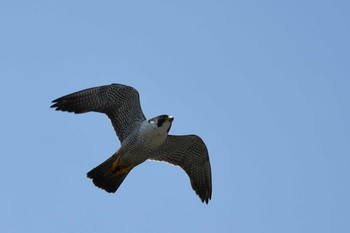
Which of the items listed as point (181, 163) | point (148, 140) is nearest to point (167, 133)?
point (148, 140)

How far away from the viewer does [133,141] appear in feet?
55.5

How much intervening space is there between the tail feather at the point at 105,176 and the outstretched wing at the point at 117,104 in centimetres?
69

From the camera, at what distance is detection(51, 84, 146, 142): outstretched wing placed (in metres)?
17.4

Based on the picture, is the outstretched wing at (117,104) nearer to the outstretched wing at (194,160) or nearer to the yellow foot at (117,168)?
the yellow foot at (117,168)

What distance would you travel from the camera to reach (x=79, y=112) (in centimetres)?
1727

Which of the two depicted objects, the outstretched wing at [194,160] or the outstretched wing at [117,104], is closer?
the outstretched wing at [117,104]

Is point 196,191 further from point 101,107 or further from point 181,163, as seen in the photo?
point 101,107

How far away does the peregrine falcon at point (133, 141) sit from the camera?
16.9 m

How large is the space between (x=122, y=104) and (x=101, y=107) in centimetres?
50

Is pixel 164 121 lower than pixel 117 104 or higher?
lower

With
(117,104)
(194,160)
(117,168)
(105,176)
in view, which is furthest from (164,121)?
(194,160)

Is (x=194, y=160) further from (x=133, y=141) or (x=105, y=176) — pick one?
Answer: (x=105, y=176)

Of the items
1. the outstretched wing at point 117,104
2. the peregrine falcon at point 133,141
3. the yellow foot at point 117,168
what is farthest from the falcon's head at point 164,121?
the yellow foot at point 117,168

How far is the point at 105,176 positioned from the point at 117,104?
66.8 inches
